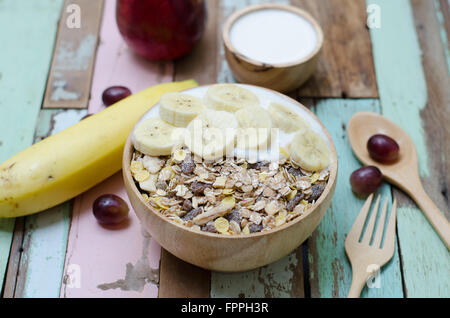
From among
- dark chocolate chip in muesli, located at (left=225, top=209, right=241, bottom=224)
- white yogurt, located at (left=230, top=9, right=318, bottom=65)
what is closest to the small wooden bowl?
white yogurt, located at (left=230, top=9, right=318, bottom=65)

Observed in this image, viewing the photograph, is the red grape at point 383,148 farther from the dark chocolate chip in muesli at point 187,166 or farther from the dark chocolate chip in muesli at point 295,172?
the dark chocolate chip in muesli at point 187,166

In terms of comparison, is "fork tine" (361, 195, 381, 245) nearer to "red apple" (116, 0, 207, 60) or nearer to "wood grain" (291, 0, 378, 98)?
"wood grain" (291, 0, 378, 98)

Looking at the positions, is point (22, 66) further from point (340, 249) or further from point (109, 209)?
point (340, 249)

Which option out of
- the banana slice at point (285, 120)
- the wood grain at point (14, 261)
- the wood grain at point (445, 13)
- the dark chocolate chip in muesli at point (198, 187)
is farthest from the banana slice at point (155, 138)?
the wood grain at point (445, 13)

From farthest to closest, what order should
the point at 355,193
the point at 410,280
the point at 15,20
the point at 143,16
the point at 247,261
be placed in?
the point at 15,20 < the point at 143,16 < the point at 355,193 < the point at 410,280 < the point at 247,261

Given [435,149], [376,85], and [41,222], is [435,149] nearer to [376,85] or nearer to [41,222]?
[376,85]

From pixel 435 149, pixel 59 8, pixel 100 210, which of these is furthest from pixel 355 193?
pixel 59 8
